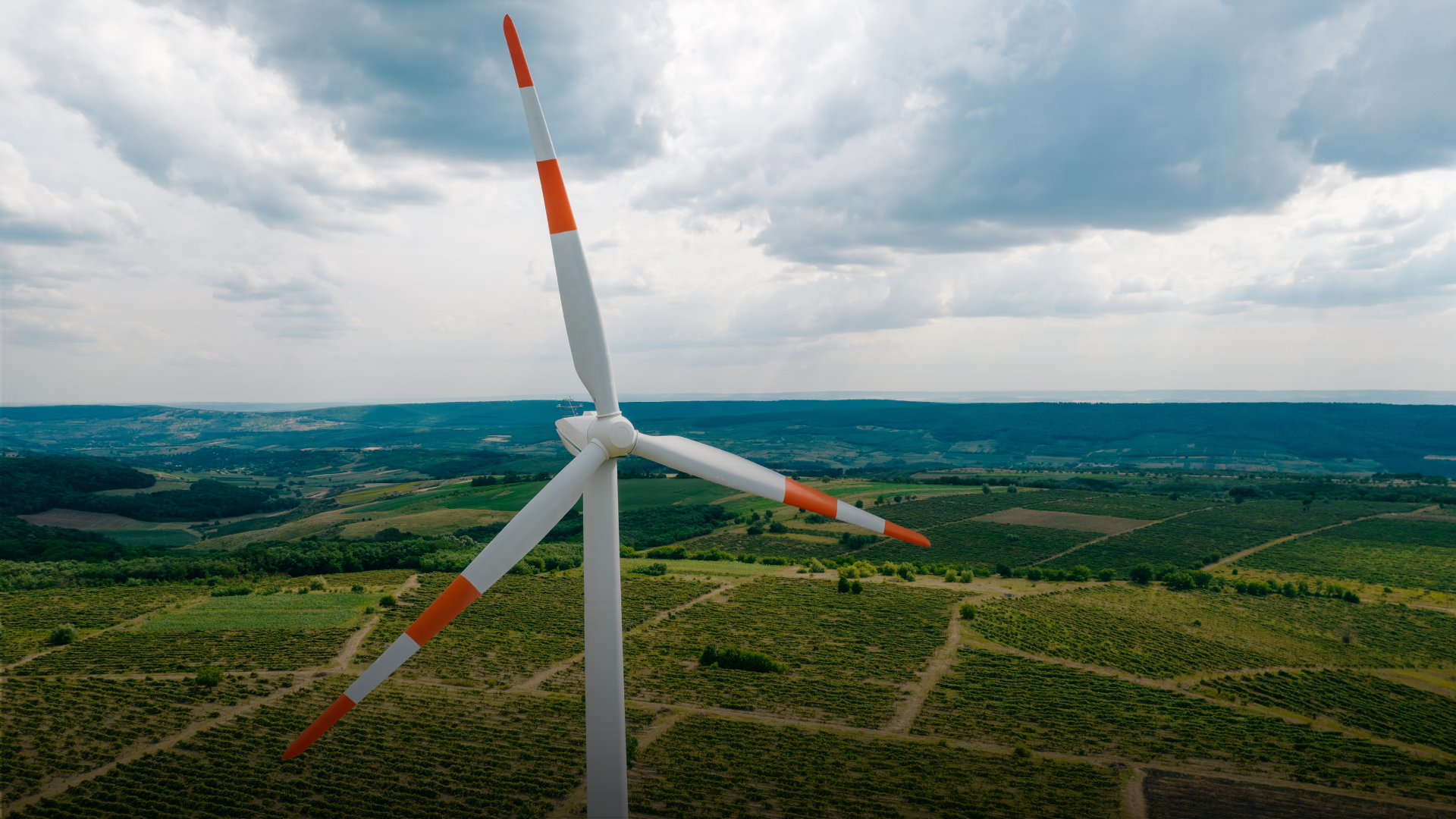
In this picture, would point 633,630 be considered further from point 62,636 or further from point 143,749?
point 62,636

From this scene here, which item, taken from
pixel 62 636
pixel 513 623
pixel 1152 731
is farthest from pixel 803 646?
pixel 62 636

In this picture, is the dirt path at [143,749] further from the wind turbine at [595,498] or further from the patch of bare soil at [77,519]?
the patch of bare soil at [77,519]

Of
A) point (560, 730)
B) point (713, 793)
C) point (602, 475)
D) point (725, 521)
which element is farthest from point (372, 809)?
point (725, 521)

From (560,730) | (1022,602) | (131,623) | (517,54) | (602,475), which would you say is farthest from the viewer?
(1022,602)

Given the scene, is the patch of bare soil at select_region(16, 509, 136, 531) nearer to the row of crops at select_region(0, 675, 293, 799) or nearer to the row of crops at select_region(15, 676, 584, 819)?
the row of crops at select_region(0, 675, 293, 799)

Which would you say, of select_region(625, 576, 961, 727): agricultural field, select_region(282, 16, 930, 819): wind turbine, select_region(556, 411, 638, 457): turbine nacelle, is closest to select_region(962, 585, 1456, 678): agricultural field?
select_region(625, 576, 961, 727): agricultural field

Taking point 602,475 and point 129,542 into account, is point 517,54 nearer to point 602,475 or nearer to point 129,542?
point 602,475
